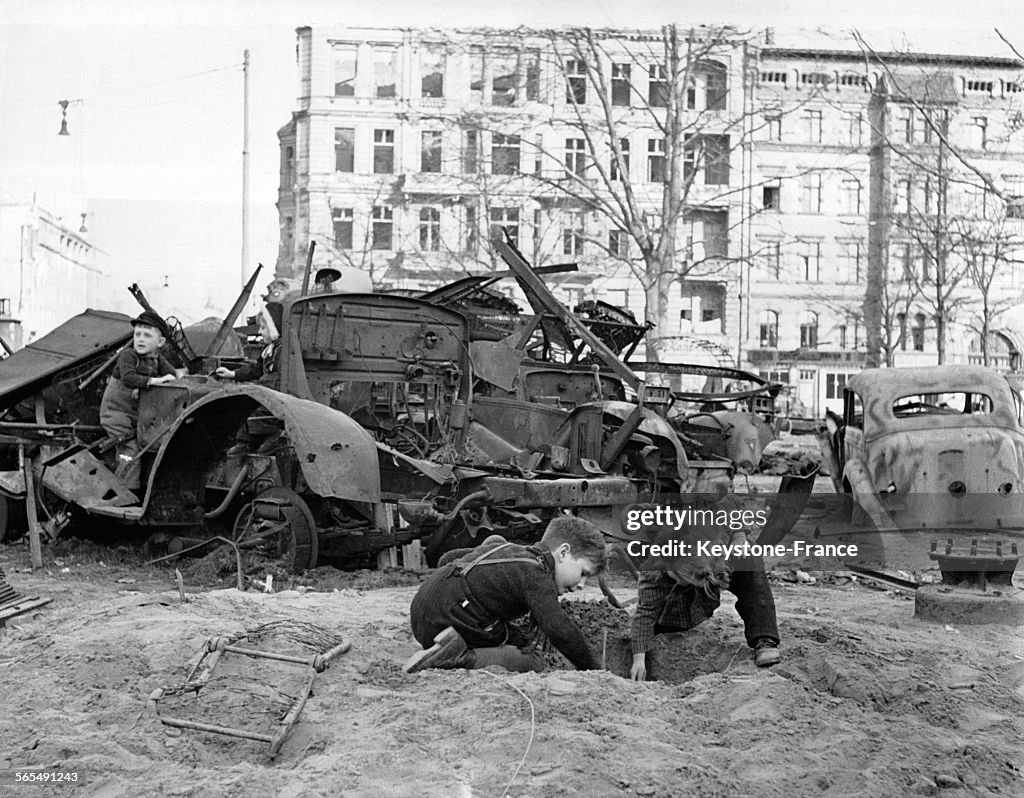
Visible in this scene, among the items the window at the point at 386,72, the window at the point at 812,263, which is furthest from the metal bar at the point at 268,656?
the window at the point at 812,263

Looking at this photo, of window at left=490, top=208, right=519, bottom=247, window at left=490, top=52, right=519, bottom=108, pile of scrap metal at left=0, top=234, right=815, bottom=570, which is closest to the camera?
pile of scrap metal at left=0, top=234, right=815, bottom=570

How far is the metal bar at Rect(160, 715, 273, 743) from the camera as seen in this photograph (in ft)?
14.5

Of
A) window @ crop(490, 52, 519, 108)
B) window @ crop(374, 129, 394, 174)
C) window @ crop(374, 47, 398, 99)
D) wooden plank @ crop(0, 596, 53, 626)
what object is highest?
window @ crop(490, 52, 519, 108)

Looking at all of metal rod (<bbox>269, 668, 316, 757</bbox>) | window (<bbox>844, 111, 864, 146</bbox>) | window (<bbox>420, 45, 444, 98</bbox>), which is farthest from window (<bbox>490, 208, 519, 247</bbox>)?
metal rod (<bbox>269, 668, 316, 757</bbox>)

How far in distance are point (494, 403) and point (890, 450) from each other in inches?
150

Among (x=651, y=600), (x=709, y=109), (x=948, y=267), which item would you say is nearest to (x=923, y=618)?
(x=651, y=600)

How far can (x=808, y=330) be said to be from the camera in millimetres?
46656

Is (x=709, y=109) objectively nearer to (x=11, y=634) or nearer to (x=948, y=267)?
(x=948, y=267)

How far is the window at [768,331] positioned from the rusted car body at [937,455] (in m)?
34.3

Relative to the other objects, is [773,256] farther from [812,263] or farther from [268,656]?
[268,656]

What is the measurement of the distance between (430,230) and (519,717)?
921 inches

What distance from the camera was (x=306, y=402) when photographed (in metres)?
8.40

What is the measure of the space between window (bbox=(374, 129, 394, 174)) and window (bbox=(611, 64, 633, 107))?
4.20 metres

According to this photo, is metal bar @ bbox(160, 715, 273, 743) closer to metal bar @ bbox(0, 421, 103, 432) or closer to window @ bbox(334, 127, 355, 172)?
metal bar @ bbox(0, 421, 103, 432)
